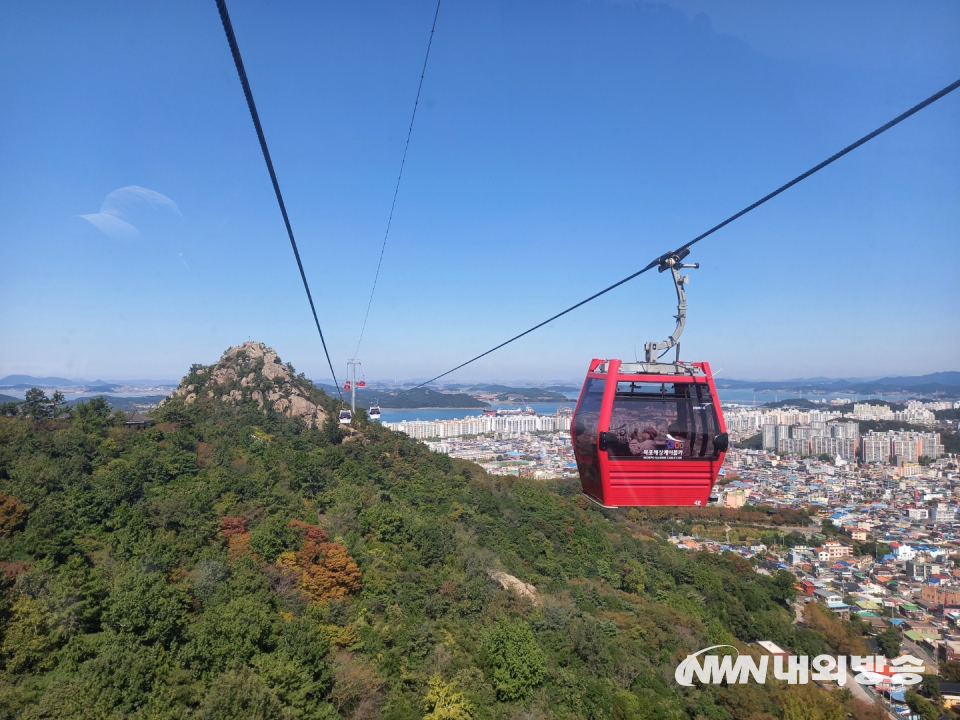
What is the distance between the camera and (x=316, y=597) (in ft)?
37.1

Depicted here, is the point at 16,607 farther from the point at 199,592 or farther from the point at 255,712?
the point at 255,712

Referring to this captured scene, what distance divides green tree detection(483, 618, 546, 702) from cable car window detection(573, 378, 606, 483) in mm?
7884

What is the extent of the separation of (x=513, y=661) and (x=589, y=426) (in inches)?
335

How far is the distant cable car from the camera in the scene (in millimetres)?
3648

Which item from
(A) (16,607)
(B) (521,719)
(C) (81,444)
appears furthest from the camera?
(C) (81,444)

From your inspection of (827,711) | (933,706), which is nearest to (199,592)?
(827,711)

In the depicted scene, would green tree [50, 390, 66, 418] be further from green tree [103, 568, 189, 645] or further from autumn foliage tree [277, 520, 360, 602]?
green tree [103, 568, 189, 645]

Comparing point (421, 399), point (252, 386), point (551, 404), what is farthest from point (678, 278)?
point (421, 399)

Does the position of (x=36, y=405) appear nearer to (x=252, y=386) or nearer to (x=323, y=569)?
(x=252, y=386)

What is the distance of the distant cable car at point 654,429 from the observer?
3.65 m

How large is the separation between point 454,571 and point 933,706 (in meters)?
12.3

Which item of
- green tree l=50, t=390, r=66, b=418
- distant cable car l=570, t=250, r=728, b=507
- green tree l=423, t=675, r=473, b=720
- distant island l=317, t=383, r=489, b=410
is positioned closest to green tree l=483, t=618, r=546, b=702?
green tree l=423, t=675, r=473, b=720

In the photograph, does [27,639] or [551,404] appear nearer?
[27,639]

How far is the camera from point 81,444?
1670 cm
